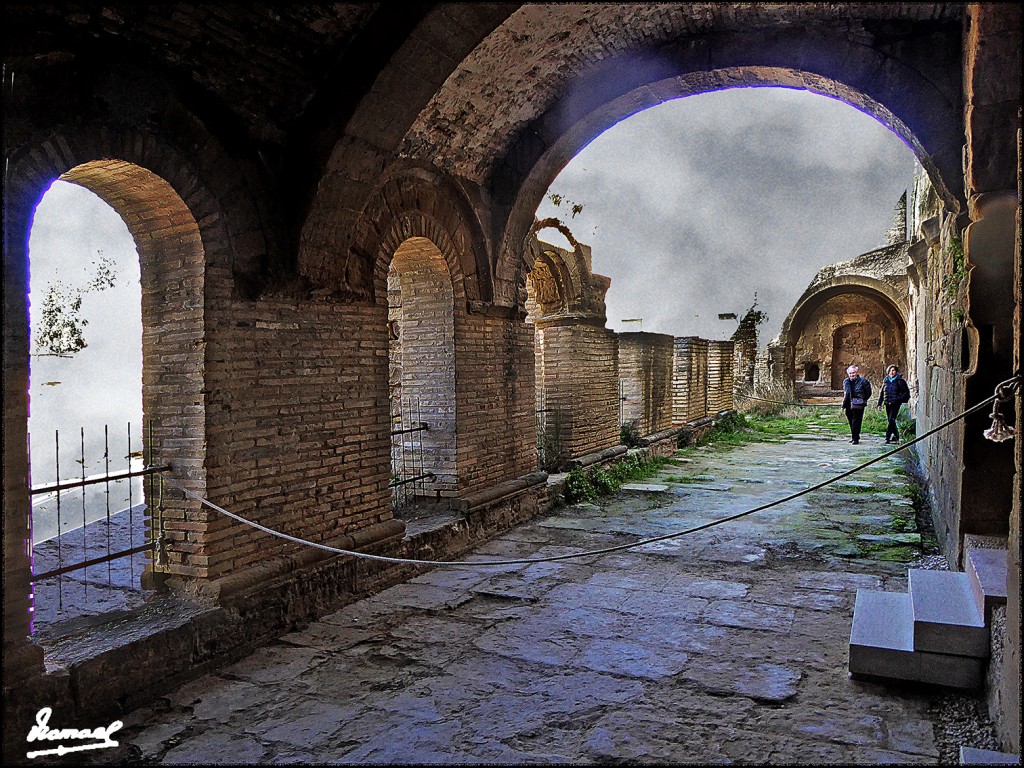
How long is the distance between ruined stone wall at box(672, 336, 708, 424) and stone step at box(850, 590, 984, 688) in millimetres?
10748

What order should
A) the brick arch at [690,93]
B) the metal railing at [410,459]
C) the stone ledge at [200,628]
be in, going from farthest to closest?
the metal railing at [410,459], the brick arch at [690,93], the stone ledge at [200,628]

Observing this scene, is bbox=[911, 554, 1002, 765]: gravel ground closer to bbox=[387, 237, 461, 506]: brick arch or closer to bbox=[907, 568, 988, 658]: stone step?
bbox=[907, 568, 988, 658]: stone step

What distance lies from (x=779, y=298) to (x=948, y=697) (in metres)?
36.8

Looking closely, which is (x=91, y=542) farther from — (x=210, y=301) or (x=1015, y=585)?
(x=1015, y=585)

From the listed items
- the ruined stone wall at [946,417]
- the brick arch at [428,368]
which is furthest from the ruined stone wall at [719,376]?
the brick arch at [428,368]

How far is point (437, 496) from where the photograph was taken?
7.05 meters

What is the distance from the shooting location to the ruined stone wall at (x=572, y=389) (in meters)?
9.86

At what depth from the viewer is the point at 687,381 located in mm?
14883

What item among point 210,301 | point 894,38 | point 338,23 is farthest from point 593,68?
point 210,301

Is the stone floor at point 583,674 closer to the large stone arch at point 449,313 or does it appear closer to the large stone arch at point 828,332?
the large stone arch at point 449,313

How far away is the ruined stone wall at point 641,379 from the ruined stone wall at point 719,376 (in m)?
4.16

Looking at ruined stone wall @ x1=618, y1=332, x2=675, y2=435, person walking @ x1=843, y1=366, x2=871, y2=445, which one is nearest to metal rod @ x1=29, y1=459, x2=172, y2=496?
ruined stone wall @ x1=618, y1=332, x2=675, y2=435

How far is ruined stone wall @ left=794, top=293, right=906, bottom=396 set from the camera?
27422mm

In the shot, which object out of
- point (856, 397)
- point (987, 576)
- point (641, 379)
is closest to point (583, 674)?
point (987, 576)
